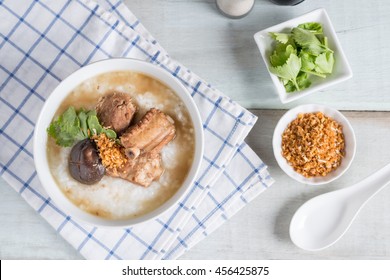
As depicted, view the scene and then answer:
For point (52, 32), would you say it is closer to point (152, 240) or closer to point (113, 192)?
point (113, 192)

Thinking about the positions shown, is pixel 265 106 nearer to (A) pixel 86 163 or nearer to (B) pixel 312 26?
(B) pixel 312 26

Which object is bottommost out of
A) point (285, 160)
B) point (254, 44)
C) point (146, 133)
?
point (146, 133)

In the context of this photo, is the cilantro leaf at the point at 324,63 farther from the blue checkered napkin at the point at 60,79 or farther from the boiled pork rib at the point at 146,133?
the boiled pork rib at the point at 146,133

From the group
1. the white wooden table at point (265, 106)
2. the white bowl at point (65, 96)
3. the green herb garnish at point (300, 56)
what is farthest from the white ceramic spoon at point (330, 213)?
the white bowl at point (65, 96)

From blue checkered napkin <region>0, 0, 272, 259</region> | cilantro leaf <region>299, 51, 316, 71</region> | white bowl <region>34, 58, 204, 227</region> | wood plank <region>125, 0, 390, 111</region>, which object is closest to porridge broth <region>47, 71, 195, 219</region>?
white bowl <region>34, 58, 204, 227</region>

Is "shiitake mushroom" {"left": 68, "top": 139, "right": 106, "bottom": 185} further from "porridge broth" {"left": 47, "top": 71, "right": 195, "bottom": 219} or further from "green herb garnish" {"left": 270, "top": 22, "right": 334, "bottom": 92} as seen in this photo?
"green herb garnish" {"left": 270, "top": 22, "right": 334, "bottom": 92}

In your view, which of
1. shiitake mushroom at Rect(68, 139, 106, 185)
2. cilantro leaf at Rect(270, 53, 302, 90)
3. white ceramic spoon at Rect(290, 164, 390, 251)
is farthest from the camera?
white ceramic spoon at Rect(290, 164, 390, 251)

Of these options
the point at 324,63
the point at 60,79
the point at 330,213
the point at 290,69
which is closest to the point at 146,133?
the point at 60,79
